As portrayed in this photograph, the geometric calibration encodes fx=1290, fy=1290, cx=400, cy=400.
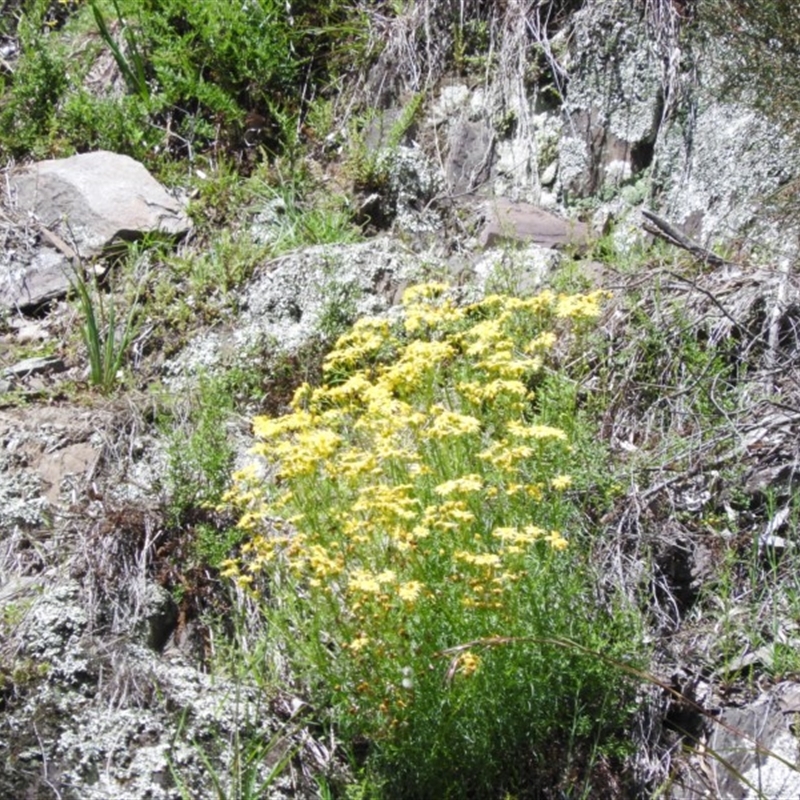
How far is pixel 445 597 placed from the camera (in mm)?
2898

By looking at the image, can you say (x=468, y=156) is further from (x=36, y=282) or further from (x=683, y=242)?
(x=36, y=282)

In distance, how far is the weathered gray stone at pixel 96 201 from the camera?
195 inches

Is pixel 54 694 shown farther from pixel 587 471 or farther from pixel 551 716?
pixel 587 471

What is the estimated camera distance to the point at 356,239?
4.86 metres

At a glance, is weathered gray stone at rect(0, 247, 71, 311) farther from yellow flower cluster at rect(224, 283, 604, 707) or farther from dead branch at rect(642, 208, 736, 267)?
dead branch at rect(642, 208, 736, 267)

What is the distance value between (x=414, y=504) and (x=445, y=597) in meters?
0.23

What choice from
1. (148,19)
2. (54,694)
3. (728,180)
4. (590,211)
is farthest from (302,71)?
(54,694)

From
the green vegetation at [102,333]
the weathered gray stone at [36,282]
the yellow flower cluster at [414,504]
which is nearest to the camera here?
the yellow flower cluster at [414,504]

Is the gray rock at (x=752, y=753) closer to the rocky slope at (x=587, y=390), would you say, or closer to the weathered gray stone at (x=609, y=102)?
the rocky slope at (x=587, y=390)

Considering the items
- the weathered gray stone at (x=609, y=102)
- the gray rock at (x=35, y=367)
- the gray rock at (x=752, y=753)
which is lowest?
the gray rock at (x=752, y=753)

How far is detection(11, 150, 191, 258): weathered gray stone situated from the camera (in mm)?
4945

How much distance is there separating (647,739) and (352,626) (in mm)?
853

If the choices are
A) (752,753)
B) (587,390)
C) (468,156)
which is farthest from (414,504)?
(468,156)

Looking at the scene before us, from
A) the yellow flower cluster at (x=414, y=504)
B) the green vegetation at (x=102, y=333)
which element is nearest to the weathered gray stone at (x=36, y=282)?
the green vegetation at (x=102, y=333)
